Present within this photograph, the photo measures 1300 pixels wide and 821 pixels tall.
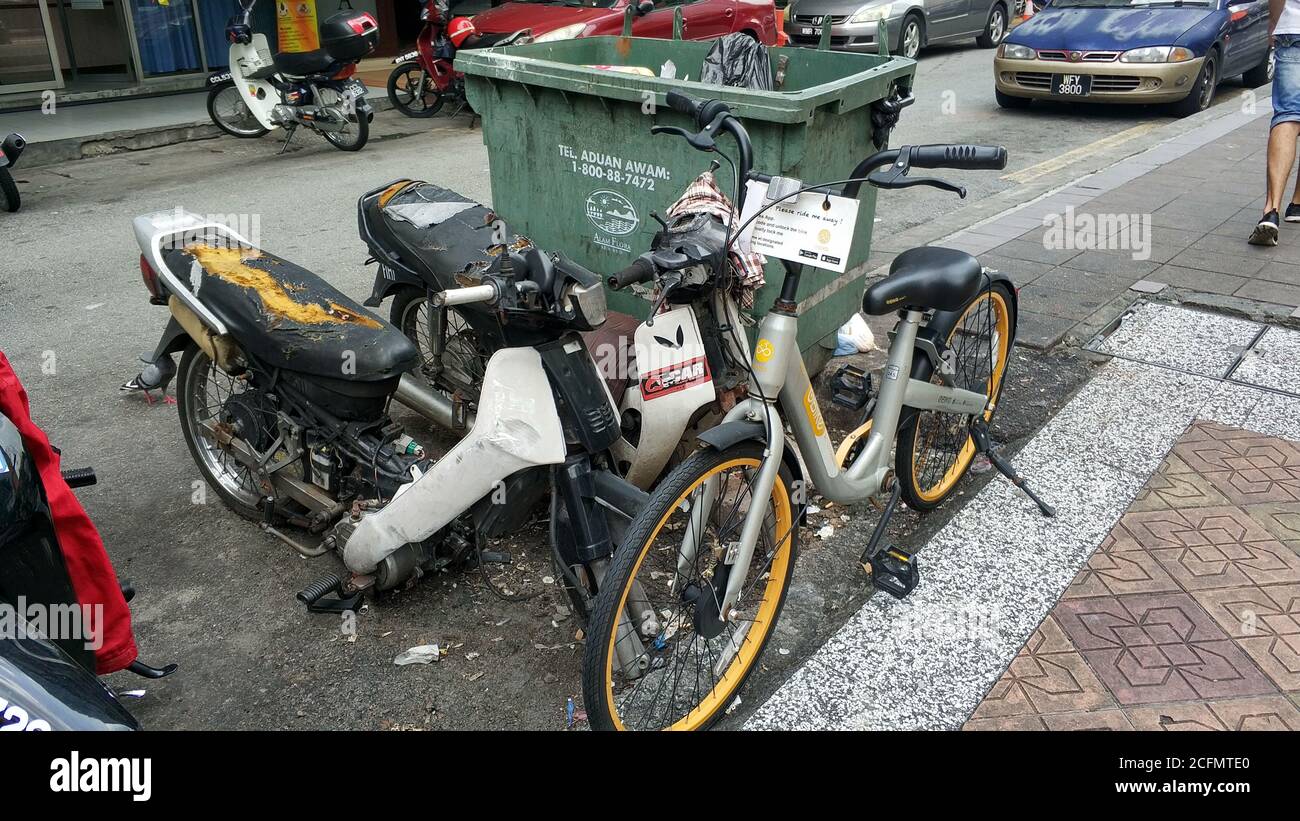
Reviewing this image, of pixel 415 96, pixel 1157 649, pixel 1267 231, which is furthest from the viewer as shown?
pixel 415 96

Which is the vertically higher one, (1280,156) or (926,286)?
(926,286)

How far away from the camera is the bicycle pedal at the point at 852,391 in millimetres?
3531

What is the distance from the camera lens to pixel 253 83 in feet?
30.9

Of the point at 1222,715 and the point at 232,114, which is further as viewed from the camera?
the point at 232,114

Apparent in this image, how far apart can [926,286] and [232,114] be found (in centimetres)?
888

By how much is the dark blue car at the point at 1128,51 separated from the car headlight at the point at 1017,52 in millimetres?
11

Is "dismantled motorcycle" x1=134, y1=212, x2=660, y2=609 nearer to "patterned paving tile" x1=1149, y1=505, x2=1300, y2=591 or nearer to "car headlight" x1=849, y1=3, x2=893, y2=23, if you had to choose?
"patterned paving tile" x1=1149, y1=505, x2=1300, y2=591

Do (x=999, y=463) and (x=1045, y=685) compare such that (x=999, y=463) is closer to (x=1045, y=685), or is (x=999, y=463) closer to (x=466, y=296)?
(x=1045, y=685)

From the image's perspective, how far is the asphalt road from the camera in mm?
2824

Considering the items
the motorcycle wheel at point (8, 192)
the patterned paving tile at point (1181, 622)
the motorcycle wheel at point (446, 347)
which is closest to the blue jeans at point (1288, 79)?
the patterned paving tile at point (1181, 622)

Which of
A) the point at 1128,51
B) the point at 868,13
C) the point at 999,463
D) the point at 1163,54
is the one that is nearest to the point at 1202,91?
the point at 1163,54

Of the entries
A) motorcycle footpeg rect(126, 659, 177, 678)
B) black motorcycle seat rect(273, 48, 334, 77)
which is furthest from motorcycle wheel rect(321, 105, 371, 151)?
motorcycle footpeg rect(126, 659, 177, 678)

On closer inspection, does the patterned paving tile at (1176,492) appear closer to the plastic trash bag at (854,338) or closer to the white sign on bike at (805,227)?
the plastic trash bag at (854,338)
